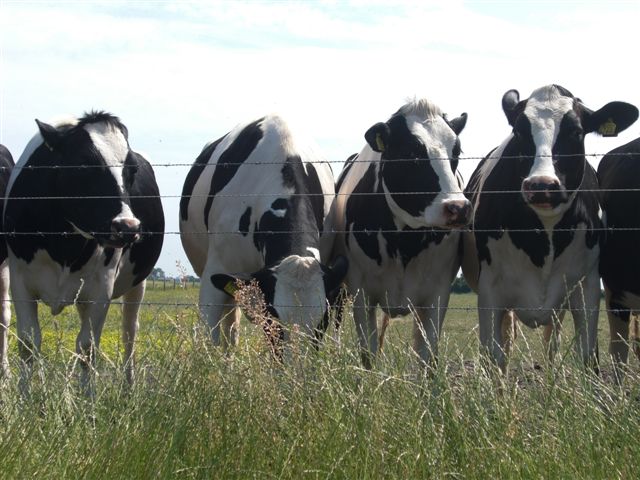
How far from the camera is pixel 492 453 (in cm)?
559

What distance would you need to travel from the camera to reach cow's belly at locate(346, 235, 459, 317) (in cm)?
965

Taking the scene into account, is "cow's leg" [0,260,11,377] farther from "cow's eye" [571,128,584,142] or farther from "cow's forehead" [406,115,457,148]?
"cow's eye" [571,128,584,142]

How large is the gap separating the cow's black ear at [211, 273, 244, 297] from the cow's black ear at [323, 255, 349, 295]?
0.87m

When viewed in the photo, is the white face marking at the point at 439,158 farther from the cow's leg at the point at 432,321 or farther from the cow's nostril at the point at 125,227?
the cow's nostril at the point at 125,227

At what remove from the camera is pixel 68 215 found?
9.41m

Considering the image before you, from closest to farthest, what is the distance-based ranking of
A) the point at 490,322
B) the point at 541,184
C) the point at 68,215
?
the point at 541,184 → the point at 490,322 → the point at 68,215

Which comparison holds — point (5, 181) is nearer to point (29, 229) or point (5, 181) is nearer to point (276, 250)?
point (29, 229)

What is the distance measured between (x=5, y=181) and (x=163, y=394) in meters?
5.19

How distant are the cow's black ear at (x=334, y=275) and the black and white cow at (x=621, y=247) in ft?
6.84

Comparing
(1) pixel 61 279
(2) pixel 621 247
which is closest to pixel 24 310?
(1) pixel 61 279

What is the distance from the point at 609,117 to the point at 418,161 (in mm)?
1572

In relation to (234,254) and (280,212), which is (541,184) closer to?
(280,212)

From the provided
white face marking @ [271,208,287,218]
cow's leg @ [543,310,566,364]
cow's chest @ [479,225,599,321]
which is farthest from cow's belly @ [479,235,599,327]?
white face marking @ [271,208,287,218]

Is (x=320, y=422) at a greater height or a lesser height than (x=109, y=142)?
lesser
